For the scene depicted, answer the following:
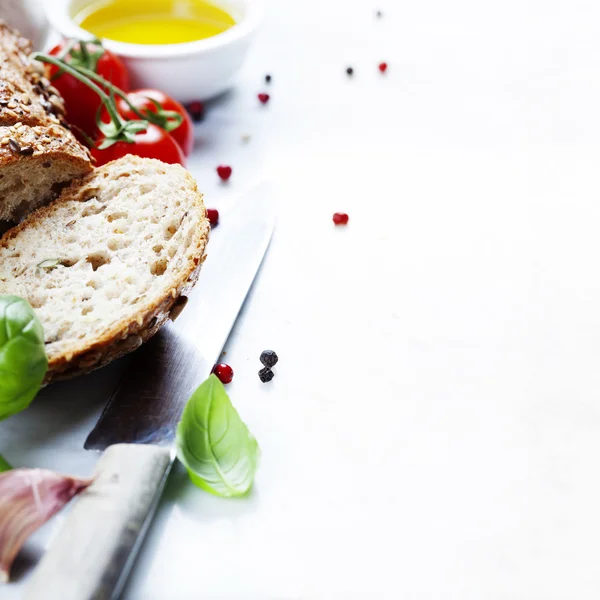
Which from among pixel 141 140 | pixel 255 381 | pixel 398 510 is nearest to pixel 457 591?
pixel 398 510

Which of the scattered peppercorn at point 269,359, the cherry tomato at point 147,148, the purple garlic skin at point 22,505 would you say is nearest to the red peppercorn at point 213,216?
the cherry tomato at point 147,148

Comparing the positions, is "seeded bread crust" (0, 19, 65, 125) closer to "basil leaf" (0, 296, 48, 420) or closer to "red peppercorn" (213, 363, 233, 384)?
"basil leaf" (0, 296, 48, 420)

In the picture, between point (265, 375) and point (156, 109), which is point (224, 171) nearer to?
point (156, 109)

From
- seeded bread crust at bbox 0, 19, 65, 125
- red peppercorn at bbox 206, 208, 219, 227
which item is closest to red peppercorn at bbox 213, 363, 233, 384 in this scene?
red peppercorn at bbox 206, 208, 219, 227

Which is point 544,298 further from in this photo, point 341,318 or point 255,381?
point 255,381

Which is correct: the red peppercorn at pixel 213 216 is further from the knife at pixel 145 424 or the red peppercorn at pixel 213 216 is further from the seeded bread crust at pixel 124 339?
the seeded bread crust at pixel 124 339

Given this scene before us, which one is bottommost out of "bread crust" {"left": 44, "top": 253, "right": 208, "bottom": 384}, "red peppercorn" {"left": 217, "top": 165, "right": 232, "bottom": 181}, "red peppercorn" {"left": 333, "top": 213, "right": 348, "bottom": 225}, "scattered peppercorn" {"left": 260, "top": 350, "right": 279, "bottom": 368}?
"red peppercorn" {"left": 333, "top": 213, "right": 348, "bottom": 225}
